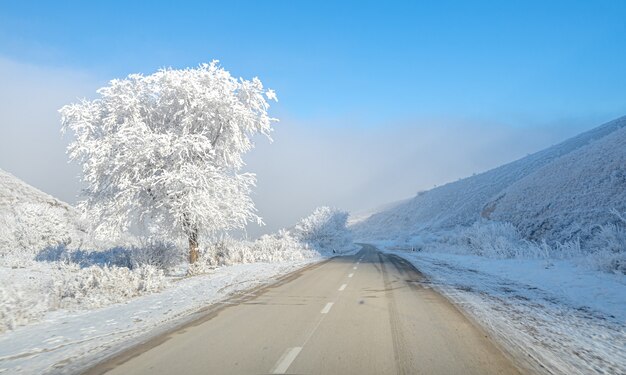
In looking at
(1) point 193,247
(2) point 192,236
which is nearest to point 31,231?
(1) point 193,247

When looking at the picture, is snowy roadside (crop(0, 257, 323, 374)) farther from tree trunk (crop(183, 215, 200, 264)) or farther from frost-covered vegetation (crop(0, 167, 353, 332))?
tree trunk (crop(183, 215, 200, 264))

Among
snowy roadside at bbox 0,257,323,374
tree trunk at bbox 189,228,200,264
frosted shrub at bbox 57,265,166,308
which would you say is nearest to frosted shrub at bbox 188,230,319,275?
tree trunk at bbox 189,228,200,264

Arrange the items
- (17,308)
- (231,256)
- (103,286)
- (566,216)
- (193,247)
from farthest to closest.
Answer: (566,216) → (231,256) → (193,247) → (103,286) → (17,308)

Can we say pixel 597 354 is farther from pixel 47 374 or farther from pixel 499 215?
pixel 499 215

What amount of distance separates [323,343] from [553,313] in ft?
19.4

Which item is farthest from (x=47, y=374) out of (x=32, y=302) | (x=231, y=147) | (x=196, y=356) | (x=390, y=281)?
(x=231, y=147)

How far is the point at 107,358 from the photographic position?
5.92 metres

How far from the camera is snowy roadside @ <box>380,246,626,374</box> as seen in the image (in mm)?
5789

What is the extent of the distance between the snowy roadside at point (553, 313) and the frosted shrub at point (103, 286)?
928cm

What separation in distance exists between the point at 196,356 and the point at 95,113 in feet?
52.5

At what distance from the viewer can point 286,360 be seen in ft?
18.6

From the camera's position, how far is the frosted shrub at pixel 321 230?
2274 inches

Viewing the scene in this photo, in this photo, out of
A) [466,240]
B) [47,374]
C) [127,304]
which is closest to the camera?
[47,374]

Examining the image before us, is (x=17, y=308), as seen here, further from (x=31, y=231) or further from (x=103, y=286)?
(x=31, y=231)
